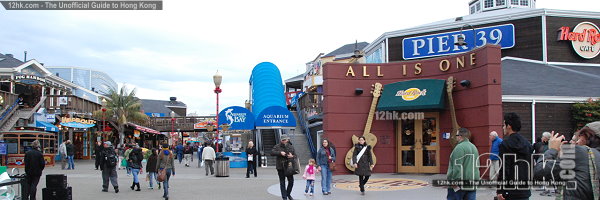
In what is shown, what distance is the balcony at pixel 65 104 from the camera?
33.7m

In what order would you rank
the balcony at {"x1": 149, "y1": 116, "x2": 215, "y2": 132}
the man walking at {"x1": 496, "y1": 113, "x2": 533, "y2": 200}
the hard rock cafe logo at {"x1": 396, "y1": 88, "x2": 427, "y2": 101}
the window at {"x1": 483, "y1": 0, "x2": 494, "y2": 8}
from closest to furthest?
1. the man walking at {"x1": 496, "y1": 113, "x2": 533, "y2": 200}
2. the hard rock cafe logo at {"x1": 396, "y1": 88, "x2": 427, "y2": 101}
3. the window at {"x1": 483, "y1": 0, "x2": 494, "y2": 8}
4. the balcony at {"x1": 149, "y1": 116, "x2": 215, "y2": 132}

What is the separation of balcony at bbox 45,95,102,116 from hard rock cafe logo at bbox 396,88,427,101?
2440cm

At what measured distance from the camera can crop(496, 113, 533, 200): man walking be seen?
6.08 m

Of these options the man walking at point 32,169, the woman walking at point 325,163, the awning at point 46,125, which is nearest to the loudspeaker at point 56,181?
the man walking at point 32,169

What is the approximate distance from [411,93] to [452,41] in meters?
5.39

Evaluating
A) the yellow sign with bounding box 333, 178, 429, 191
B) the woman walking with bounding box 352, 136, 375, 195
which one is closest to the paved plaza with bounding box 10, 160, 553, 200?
the yellow sign with bounding box 333, 178, 429, 191

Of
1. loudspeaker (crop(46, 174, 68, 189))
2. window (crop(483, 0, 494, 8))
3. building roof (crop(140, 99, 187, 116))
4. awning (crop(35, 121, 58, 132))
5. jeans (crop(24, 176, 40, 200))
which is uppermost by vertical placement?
window (crop(483, 0, 494, 8))

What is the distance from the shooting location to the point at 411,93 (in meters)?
17.3

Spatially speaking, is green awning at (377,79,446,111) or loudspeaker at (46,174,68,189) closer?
loudspeaker at (46,174,68,189)

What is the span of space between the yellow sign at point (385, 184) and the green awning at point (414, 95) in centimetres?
250

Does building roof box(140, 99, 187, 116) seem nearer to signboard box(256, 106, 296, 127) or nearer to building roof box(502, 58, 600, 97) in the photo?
signboard box(256, 106, 296, 127)

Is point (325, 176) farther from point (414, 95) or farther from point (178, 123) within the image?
point (178, 123)

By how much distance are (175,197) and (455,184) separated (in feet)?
26.9

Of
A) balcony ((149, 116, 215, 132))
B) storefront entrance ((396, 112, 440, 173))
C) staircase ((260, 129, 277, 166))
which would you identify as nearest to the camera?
storefront entrance ((396, 112, 440, 173))
